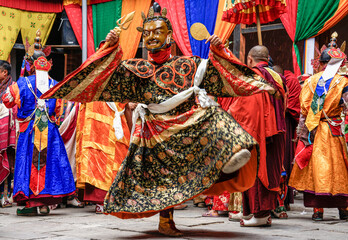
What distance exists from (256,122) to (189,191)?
115 centimetres

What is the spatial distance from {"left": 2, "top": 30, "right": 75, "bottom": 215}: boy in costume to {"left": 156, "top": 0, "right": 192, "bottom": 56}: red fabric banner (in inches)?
143

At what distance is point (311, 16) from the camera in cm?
760

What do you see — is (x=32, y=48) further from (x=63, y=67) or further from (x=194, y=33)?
(x=63, y=67)

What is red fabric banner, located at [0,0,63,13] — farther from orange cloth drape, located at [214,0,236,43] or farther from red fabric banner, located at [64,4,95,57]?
orange cloth drape, located at [214,0,236,43]

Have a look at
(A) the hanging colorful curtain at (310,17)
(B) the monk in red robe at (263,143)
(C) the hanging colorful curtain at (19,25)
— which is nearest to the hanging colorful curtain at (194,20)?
(A) the hanging colorful curtain at (310,17)

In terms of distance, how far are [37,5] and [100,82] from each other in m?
7.10

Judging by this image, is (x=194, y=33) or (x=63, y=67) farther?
(x=63, y=67)

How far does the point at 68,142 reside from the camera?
6523 mm

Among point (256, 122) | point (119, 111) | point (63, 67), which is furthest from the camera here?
point (63, 67)

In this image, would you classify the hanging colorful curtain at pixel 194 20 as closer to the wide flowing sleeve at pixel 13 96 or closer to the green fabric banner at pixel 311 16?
the green fabric banner at pixel 311 16

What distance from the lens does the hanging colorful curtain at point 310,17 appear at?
7305 mm

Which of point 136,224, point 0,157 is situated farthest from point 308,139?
point 0,157

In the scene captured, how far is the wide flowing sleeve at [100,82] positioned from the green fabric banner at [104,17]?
6.24 metres

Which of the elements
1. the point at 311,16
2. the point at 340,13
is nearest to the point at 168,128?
the point at 340,13
